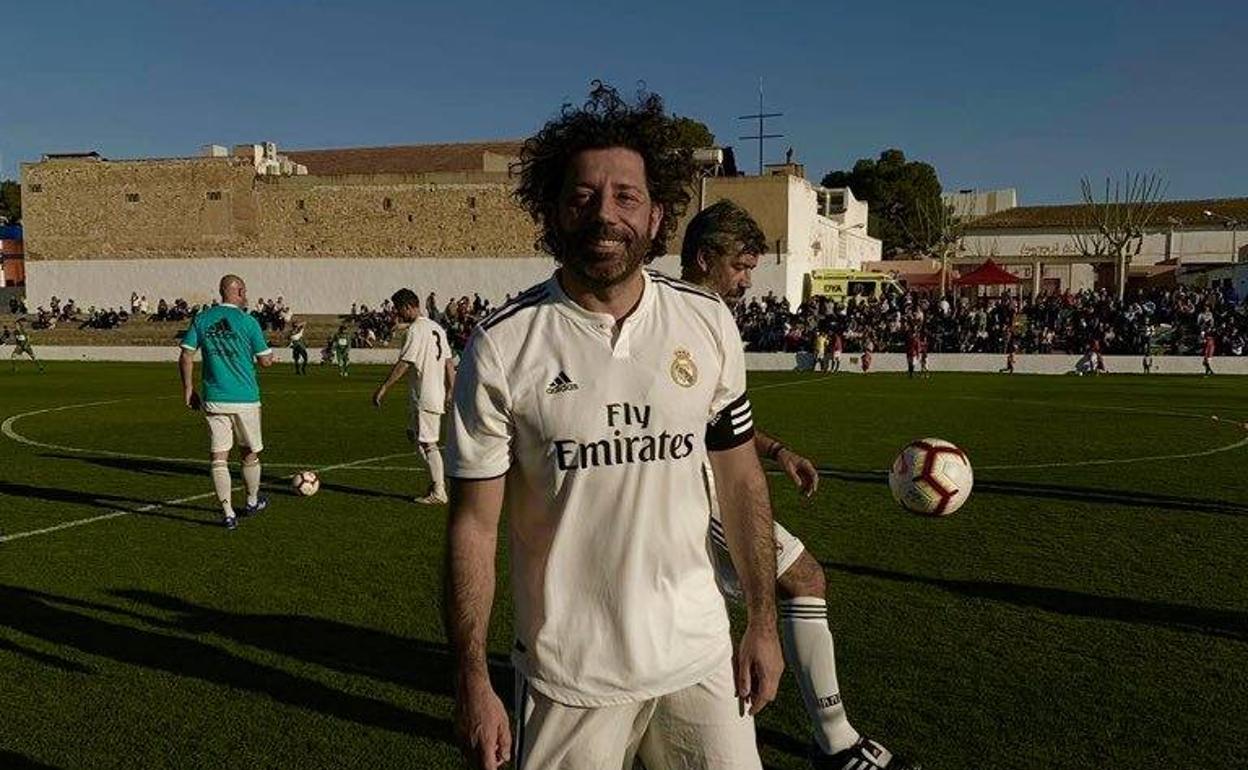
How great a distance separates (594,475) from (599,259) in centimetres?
55

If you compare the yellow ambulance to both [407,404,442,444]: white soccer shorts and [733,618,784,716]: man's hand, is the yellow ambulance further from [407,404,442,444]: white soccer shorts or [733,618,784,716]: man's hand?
[733,618,784,716]: man's hand

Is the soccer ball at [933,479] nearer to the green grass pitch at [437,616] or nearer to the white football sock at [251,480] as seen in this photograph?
the green grass pitch at [437,616]

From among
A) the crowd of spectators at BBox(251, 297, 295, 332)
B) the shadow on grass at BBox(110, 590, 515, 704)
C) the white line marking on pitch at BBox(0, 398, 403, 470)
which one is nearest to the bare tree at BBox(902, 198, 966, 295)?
the crowd of spectators at BBox(251, 297, 295, 332)

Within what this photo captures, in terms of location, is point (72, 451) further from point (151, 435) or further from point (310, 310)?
point (310, 310)

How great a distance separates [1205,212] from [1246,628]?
79.4m

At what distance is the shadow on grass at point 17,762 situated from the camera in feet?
14.5

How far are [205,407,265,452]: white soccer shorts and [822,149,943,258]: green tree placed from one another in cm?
8135

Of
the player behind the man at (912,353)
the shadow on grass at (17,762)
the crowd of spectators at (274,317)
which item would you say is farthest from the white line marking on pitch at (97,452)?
the crowd of spectators at (274,317)

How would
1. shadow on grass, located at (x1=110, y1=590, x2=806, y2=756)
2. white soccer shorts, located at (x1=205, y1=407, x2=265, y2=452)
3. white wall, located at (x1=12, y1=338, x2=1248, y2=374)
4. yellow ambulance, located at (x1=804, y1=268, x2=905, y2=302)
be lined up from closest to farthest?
shadow on grass, located at (x1=110, y1=590, x2=806, y2=756) < white soccer shorts, located at (x1=205, y1=407, x2=265, y2=452) < white wall, located at (x1=12, y1=338, x2=1248, y2=374) < yellow ambulance, located at (x1=804, y1=268, x2=905, y2=302)

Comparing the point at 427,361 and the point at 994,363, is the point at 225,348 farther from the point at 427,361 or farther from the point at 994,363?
the point at 994,363

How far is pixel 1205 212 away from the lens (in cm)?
7338

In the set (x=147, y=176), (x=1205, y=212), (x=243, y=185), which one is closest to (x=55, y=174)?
(x=147, y=176)

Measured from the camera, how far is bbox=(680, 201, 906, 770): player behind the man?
13.7 feet

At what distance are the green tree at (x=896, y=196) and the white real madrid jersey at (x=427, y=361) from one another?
79.7 m
